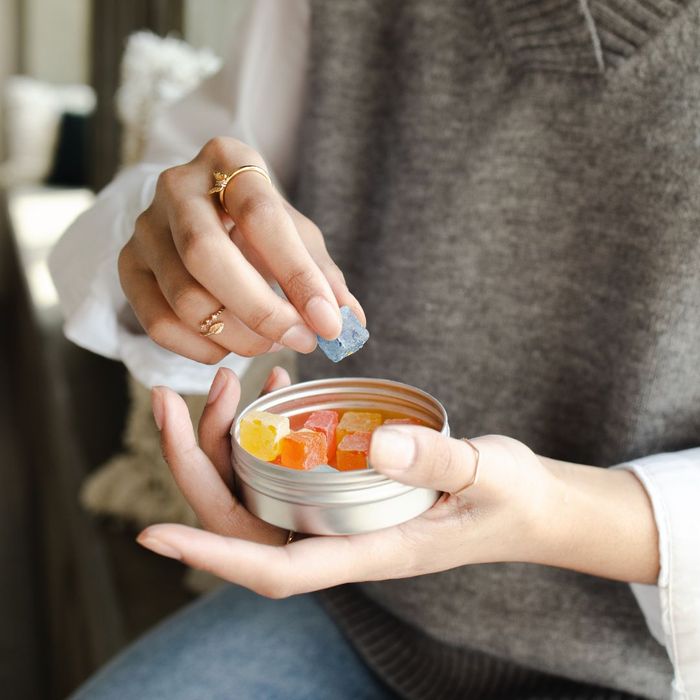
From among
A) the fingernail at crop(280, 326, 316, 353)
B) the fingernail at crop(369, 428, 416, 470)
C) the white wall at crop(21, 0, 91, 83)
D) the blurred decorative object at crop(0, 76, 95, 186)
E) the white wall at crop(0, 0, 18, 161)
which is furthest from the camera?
the white wall at crop(0, 0, 18, 161)

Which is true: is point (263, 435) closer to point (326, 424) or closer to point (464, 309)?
point (326, 424)

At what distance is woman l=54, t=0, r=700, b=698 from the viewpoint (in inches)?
20.6

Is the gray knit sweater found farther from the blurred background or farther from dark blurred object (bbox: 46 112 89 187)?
dark blurred object (bbox: 46 112 89 187)

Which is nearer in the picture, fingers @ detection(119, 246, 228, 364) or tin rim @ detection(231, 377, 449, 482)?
tin rim @ detection(231, 377, 449, 482)

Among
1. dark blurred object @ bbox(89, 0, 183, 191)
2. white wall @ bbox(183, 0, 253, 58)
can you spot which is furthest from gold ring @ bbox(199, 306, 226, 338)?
dark blurred object @ bbox(89, 0, 183, 191)

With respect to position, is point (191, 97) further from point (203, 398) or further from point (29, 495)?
point (29, 495)

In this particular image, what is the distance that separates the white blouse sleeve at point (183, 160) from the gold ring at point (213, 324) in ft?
0.65

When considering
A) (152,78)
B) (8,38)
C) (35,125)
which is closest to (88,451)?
(152,78)

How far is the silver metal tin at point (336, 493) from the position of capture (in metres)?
0.45

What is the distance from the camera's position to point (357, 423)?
523mm

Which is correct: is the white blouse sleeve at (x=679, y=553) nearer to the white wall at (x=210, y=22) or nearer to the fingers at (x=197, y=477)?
the fingers at (x=197, y=477)

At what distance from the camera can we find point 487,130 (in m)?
0.77

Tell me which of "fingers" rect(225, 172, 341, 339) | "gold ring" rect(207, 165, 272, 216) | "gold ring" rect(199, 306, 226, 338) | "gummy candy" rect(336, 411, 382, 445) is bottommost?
"gummy candy" rect(336, 411, 382, 445)

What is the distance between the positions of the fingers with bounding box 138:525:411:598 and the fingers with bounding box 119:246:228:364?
7.3 inches
